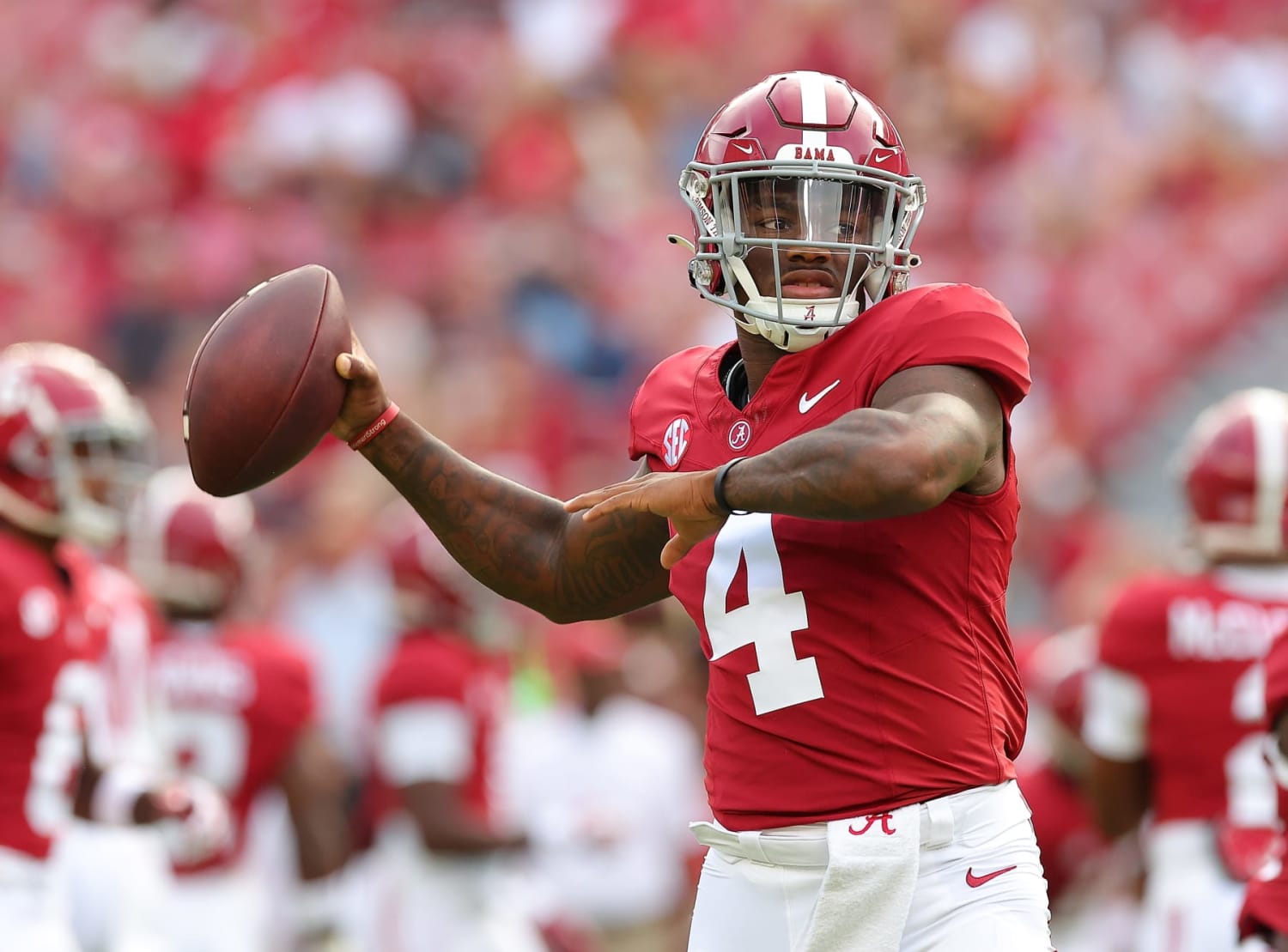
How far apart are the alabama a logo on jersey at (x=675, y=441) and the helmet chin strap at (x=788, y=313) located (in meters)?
0.20

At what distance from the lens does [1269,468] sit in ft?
15.1

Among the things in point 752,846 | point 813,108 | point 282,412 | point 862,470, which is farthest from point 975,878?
point 282,412

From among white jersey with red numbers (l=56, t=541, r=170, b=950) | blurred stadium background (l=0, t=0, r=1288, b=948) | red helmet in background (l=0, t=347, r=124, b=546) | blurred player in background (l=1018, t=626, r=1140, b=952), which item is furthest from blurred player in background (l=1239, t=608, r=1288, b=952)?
blurred stadium background (l=0, t=0, r=1288, b=948)

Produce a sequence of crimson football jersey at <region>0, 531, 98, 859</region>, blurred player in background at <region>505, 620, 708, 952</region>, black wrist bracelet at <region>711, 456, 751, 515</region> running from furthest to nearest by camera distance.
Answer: blurred player in background at <region>505, 620, 708, 952</region>
crimson football jersey at <region>0, 531, 98, 859</region>
black wrist bracelet at <region>711, 456, 751, 515</region>

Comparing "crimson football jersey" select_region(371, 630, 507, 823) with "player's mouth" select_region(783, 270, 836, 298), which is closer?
"player's mouth" select_region(783, 270, 836, 298)

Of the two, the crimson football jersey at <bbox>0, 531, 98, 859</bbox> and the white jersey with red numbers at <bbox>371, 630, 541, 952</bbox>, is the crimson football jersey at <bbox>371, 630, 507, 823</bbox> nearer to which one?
the white jersey with red numbers at <bbox>371, 630, 541, 952</bbox>

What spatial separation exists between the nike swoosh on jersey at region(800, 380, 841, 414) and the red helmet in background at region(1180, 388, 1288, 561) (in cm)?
225

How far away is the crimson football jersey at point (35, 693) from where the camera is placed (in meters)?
4.40

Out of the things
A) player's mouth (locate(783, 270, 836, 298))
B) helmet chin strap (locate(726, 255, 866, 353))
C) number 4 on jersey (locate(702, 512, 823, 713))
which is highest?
player's mouth (locate(783, 270, 836, 298))

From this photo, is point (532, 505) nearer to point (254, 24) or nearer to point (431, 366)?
point (431, 366)

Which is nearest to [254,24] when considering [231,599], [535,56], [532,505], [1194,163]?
[535,56]

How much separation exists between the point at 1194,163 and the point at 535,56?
404 cm

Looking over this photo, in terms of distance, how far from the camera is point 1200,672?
4609mm

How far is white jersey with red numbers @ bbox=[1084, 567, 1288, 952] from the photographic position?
4578mm
